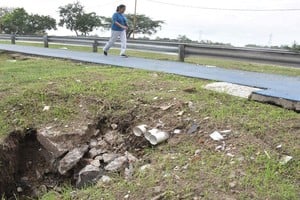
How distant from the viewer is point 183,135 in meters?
5.06

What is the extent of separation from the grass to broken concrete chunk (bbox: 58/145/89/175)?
320 mm

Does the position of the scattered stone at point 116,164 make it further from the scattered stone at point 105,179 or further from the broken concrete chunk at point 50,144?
the broken concrete chunk at point 50,144

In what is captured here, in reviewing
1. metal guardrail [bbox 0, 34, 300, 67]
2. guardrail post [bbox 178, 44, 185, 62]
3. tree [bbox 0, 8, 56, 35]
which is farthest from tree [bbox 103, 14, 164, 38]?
guardrail post [bbox 178, 44, 185, 62]

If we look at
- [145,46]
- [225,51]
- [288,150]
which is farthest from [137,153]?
[145,46]

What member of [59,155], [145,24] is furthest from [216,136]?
[145,24]

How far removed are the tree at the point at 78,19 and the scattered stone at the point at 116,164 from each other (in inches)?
1436

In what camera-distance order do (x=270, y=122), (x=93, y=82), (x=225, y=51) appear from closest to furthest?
(x=270, y=122), (x=93, y=82), (x=225, y=51)

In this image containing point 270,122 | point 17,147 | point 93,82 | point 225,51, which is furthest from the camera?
point 225,51

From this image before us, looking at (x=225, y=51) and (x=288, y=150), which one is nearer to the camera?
(x=288, y=150)

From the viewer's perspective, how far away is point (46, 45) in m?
18.7

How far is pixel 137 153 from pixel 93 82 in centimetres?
264

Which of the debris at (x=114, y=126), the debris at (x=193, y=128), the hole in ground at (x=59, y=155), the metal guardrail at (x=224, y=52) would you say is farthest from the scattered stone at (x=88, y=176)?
the metal guardrail at (x=224, y=52)

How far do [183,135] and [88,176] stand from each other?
50.1 inches

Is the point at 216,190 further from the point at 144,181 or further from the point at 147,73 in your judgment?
the point at 147,73
